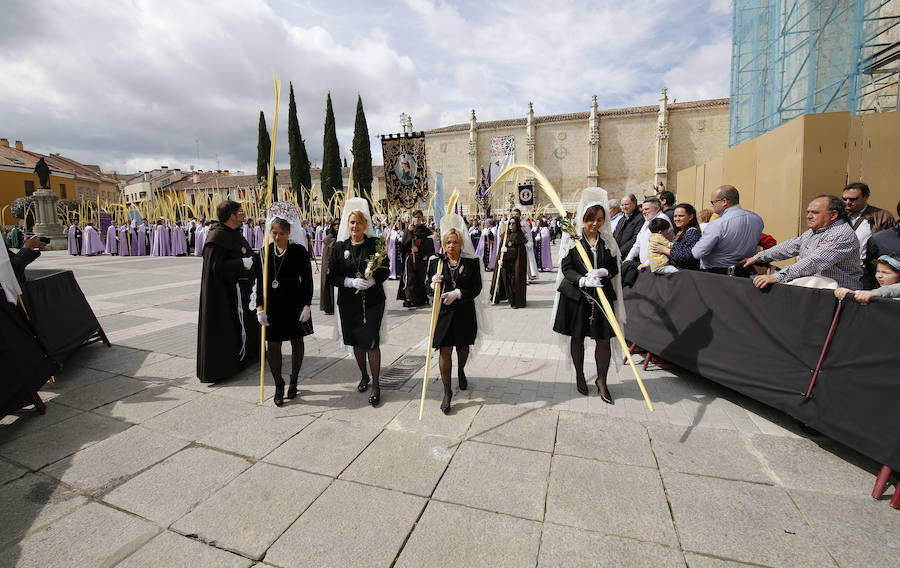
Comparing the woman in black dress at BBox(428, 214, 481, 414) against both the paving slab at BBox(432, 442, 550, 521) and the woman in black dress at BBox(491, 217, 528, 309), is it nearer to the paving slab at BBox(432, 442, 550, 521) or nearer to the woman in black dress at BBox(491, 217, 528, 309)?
the paving slab at BBox(432, 442, 550, 521)

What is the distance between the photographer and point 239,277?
472cm

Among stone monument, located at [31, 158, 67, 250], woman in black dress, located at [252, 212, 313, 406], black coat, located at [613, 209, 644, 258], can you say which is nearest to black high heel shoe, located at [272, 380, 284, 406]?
woman in black dress, located at [252, 212, 313, 406]

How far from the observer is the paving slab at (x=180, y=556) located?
219 cm

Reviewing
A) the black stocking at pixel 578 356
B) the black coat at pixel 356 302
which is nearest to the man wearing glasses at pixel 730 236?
the black stocking at pixel 578 356

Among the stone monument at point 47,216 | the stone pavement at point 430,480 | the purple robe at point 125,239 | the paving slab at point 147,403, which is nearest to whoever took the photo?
the stone pavement at point 430,480

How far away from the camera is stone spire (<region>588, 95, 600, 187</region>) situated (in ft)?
155

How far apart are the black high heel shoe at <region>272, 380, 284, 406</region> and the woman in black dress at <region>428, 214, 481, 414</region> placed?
1666mm

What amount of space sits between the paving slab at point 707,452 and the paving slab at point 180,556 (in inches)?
114

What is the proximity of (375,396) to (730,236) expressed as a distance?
13.9ft

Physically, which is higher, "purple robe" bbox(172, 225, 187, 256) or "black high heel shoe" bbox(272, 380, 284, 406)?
"purple robe" bbox(172, 225, 187, 256)

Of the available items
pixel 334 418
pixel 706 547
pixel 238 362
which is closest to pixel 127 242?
pixel 238 362

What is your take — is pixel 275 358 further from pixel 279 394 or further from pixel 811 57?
pixel 811 57

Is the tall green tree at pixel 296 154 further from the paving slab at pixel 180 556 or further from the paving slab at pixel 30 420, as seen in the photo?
the paving slab at pixel 180 556

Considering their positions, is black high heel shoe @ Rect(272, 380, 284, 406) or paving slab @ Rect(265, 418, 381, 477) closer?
paving slab @ Rect(265, 418, 381, 477)
